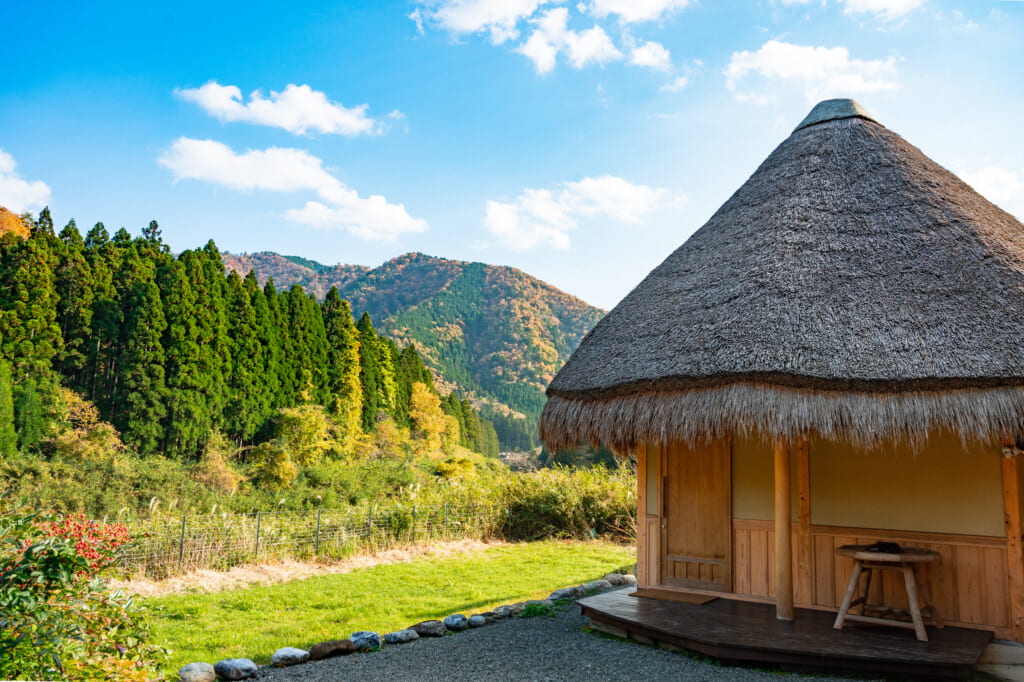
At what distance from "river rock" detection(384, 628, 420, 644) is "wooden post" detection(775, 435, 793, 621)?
123 inches

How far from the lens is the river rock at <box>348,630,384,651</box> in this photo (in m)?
5.38

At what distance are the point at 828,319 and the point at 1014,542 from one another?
2.20 meters

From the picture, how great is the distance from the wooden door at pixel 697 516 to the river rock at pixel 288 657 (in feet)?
12.0

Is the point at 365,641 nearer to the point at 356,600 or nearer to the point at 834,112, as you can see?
the point at 356,600

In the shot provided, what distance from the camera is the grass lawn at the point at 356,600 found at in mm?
5746

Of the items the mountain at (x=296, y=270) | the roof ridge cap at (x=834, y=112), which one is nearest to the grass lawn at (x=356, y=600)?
the roof ridge cap at (x=834, y=112)

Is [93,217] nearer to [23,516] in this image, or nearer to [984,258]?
[23,516]

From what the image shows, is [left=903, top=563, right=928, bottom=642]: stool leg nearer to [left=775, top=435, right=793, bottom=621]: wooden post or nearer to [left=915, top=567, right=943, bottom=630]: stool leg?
[left=915, top=567, right=943, bottom=630]: stool leg

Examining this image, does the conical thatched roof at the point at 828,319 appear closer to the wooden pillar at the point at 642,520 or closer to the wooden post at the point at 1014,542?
the wooden post at the point at 1014,542

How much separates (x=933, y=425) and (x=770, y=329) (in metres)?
1.28

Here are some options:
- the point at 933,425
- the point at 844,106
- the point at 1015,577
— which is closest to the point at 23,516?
the point at 933,425

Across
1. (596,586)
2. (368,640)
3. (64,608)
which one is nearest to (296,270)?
(596,586)

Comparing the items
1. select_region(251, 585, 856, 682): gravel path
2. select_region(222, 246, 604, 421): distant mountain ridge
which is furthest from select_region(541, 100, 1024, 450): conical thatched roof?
select_region(222, 246, 604, 421): distant mountain ridge

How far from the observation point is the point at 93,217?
22.6 metres
